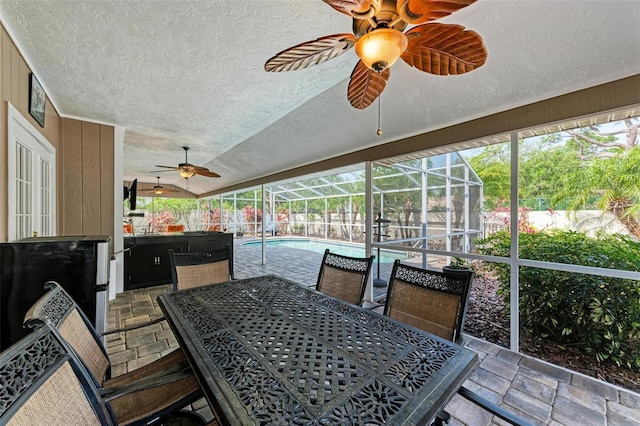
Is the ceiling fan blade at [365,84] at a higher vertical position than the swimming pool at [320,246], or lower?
higher

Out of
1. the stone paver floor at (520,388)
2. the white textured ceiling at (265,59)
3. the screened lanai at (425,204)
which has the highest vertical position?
the white textured ceiling at (265,59)

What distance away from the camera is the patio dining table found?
824 millimetres

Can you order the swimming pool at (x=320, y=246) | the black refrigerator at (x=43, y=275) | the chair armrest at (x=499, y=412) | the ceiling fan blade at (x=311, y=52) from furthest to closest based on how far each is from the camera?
the swimming pool at (x=320, y=246) → the black refrigerator at (x=43, y=275) → the ceiling fan blade at (x=311, y=52) → the chair armrest at (x=499, y=412)

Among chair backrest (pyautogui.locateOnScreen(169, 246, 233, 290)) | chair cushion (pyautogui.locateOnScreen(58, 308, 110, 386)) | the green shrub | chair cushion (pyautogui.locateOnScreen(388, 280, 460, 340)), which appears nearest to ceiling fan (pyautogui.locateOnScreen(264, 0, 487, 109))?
chair cushion (pyautogui.locateOnScreen(388, 280, 460, 340))

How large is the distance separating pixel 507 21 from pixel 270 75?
197 centimetres

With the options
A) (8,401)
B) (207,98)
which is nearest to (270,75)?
(207,98)

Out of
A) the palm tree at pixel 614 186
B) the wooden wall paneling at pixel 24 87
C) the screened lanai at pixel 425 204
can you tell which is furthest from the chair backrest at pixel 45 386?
the palm tree at pixel 614 186

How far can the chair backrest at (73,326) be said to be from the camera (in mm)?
1083

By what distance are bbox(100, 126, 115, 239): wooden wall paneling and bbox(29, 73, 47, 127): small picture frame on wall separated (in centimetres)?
128

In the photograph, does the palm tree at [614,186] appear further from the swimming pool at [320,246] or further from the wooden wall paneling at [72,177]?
the swimming pool at [320,246]

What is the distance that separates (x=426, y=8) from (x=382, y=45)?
209 millimetres

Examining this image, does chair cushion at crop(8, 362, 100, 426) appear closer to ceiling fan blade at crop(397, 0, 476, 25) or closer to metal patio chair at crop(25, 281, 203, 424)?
metal patio chair at crop(25, 281, 203, 424)

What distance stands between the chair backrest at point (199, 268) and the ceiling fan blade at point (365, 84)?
180 centimetres

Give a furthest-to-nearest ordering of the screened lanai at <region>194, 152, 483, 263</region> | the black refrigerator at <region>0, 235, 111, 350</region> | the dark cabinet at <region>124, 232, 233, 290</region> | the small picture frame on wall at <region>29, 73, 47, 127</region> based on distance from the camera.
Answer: the dark cabinet at <region>124, 232, 233, 290</region>
the screened lanai at <region>194, 152, 483, 263</region>
the small picture frame on wall at <region>29, 73, 47, 127</region>
the black refrigerator at <region>0, 235, 111, 350</region>
